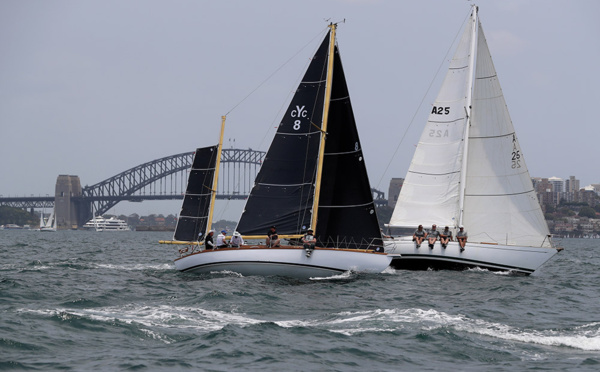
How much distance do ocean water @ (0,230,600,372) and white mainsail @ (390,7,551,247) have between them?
389 cm

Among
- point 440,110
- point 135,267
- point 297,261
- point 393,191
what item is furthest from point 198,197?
point 393,191

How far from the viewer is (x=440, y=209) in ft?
71.8

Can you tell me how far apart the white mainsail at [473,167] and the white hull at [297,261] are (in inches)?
203

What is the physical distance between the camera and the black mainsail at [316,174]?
708 inches

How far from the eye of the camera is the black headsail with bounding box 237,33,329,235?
1795 centimetres

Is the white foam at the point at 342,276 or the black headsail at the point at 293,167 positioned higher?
the black headsail at the point at 293,167

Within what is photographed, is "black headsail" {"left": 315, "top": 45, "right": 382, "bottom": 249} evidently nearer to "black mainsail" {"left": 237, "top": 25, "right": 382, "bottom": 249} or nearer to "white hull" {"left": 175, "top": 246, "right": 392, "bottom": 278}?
"black mainsail" {"left": 237, "top": 25, "right": 382, "bottom": 249}

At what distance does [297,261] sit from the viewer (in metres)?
16.6

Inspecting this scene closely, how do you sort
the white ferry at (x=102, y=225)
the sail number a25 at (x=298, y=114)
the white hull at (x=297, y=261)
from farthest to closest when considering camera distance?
the white ferry at (x=102, y=225), the sail number a25 at (x=298, y=114), the white hull at (x=297, y=261)

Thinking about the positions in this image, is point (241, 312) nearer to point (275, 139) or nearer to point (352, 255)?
point (352, 255)

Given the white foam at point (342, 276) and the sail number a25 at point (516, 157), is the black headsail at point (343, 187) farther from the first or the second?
the sail number a25 at point (516, 157)

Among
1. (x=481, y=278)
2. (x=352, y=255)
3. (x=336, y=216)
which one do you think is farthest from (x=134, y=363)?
(x=481, y=278)

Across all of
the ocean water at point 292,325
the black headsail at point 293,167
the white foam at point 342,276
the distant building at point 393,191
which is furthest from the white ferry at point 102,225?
the ocean water at point 292,325

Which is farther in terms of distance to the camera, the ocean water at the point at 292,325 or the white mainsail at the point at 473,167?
the white mainsail at the point at 473,167
